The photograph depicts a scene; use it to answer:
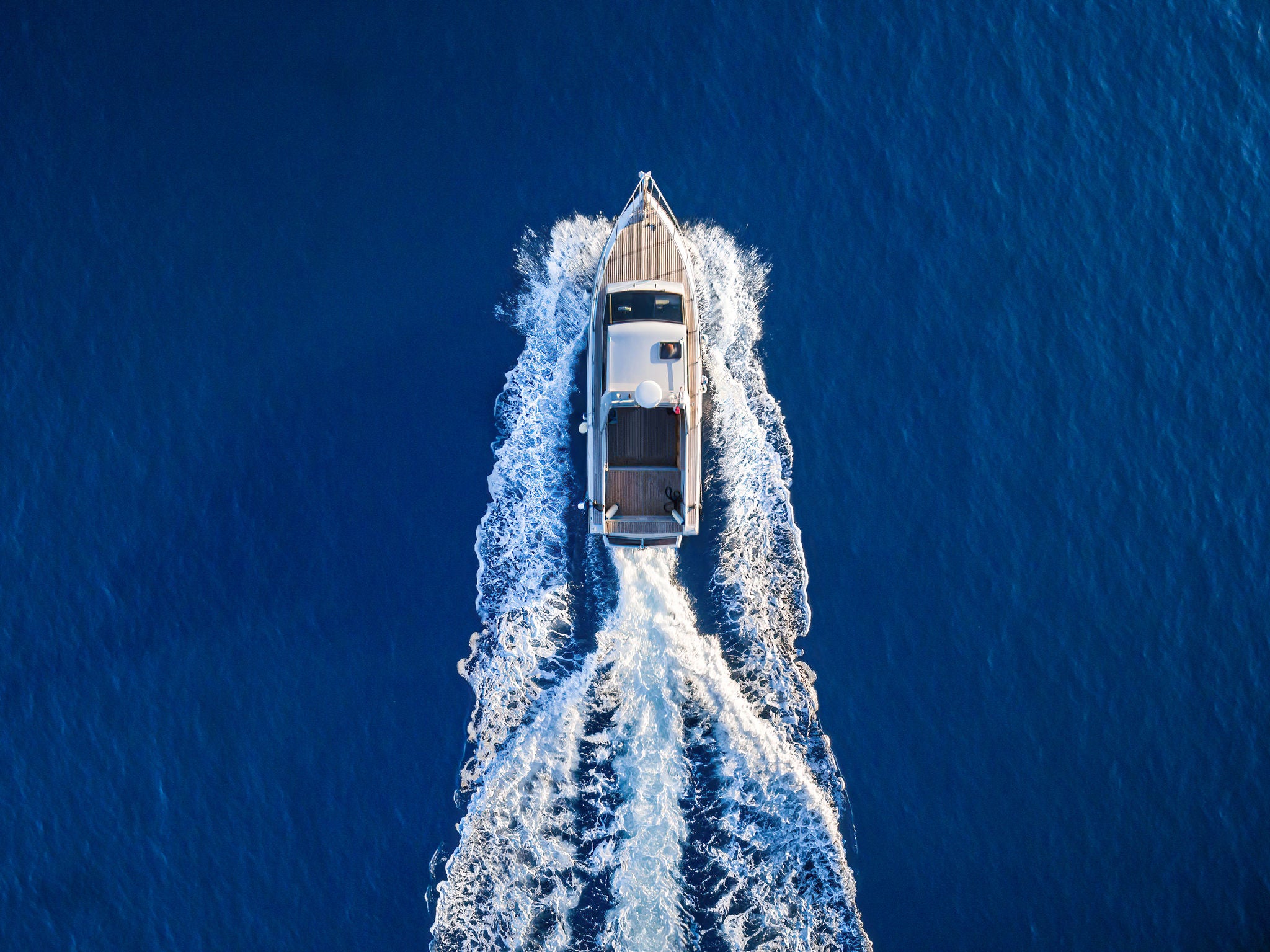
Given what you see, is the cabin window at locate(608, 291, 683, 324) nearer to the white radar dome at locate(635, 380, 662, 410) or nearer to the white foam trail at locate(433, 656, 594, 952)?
the white radar dome at locate(635, 380, 662, 410)

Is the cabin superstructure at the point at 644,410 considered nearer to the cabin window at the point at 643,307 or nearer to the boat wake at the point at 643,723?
the cabin window at the point at 643,307

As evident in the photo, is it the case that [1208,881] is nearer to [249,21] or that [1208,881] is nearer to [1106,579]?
[1106,579]

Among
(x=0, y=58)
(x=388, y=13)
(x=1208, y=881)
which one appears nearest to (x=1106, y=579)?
(x=1208, y=881)

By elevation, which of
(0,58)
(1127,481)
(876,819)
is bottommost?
(876,819)

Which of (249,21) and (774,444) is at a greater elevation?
(249,21)

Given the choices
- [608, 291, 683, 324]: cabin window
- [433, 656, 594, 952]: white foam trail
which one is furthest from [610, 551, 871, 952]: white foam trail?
Result: [608, 291, 683, 324]: cabin window

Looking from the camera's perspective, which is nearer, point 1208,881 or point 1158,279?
point 1208,881

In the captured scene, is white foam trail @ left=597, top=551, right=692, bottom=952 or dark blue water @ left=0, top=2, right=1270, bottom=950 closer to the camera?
white foam trail @ left=597, top=551, right=692, bottom=952
